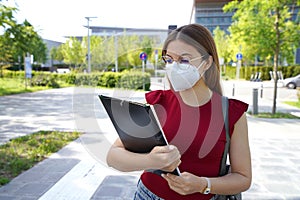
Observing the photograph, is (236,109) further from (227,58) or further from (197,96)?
(227,58)

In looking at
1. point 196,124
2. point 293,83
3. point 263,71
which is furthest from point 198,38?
point 263,71

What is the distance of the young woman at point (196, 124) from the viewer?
118 cm

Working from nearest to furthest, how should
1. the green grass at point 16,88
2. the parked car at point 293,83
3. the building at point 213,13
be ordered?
the green grass at point 16,88, the parked car at point 293,83, the building at point 213,13

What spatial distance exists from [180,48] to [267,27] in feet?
26.5

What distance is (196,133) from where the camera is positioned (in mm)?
1214

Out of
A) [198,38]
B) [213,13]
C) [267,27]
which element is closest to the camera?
[198,38]

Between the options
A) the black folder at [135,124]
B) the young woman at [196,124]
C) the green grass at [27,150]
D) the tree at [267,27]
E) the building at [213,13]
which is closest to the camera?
the black folder at [135,124]

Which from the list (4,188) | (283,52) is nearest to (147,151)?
(4,188)

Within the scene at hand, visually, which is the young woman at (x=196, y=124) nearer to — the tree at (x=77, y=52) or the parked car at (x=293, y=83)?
the tree at (x=77, y=52)

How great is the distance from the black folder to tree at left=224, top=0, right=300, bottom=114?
26.8 ft

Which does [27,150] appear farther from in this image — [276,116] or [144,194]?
[276,116]

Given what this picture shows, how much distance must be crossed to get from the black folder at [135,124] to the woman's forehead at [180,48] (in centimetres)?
33

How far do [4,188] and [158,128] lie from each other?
3.13 metres

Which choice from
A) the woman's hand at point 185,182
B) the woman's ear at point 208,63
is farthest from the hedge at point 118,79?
the woman's hand at point 185,182
